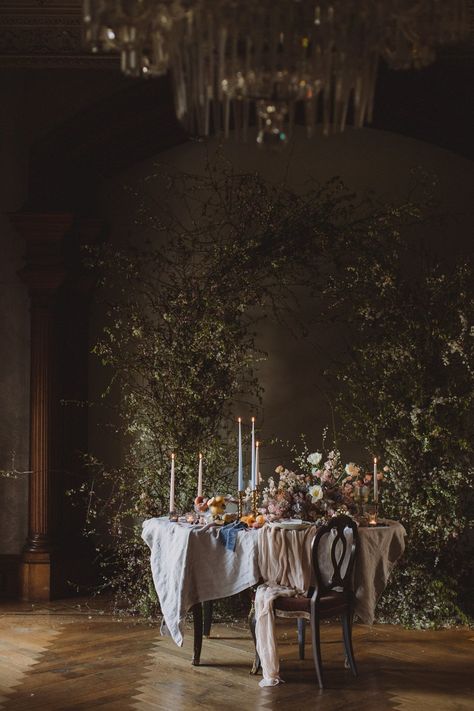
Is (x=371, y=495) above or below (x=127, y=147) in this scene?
below

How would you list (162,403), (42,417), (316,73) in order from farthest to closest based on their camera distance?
(42,417) → (162,403) → (316,73)

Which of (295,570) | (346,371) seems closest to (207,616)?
(295,570)

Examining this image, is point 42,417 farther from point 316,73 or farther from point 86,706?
point 316,73

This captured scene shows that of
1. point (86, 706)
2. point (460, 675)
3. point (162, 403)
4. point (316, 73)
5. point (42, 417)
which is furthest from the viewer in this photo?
point (42, 417)

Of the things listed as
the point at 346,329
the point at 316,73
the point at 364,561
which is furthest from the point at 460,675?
the point at 316,73

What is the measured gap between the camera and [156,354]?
7.30 metres

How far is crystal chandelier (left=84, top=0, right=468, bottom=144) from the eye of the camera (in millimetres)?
3309

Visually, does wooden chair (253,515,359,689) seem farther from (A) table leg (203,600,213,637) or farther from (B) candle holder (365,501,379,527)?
(A) table leg (203,600,213,637)

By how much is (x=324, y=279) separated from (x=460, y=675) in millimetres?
3468

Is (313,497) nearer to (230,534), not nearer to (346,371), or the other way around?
(230,534)

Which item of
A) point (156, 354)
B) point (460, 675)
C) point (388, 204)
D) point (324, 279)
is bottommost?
point (460, 675)

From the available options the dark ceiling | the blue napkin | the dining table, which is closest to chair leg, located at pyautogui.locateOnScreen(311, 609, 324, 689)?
the dining table

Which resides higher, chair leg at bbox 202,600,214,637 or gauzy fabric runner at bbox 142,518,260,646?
gauzy fabric runner at bbox 142,518,260,646

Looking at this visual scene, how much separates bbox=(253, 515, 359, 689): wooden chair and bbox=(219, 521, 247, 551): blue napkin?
18.1 inches
